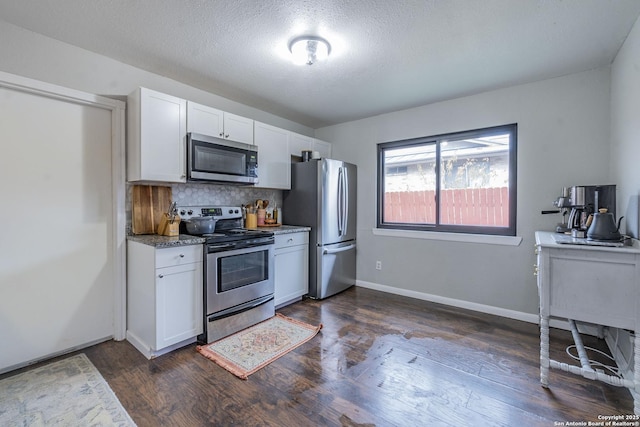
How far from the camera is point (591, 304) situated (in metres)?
1.71

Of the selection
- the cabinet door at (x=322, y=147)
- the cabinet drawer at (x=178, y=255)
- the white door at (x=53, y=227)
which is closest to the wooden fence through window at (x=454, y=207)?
the cabinet door at (x=322, y=147)

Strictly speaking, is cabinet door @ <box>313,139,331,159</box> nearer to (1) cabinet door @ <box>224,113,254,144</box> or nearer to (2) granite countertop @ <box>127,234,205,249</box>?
(1) cabinet door @ <box>224,113,254,144</box>

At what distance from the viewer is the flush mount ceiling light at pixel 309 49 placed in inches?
85.2

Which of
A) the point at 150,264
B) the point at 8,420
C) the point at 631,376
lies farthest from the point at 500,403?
the point at 8,420

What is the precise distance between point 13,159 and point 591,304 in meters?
4.03

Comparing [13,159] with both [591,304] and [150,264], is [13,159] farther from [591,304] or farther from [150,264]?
[591,304]

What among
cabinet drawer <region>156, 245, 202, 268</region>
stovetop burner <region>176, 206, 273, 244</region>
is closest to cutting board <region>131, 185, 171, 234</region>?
stovetop burner <region>176, 206, 273, 244</region>

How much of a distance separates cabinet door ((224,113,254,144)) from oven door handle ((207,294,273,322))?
174 centimetres

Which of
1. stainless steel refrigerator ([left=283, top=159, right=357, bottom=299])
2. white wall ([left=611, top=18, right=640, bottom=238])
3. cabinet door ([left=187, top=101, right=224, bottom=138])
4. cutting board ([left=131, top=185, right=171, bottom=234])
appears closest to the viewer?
white wall ([left=611, top=18, right=640, bottom=238])

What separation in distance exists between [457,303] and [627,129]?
2227mm

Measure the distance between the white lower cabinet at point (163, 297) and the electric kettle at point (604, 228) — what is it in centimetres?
290

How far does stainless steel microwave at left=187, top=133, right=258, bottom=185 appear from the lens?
2684 mm

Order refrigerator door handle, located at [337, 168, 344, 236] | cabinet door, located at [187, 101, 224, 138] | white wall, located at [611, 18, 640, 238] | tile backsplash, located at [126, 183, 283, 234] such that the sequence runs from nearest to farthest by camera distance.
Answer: white wall, located at [611, 18, 640, 238]
cabinet door, located at [187, 101, 224, 138]
tile backsplash, located at [126, 183, 283, 234]
refrigerator door handle, located at [337, 168, 344, 236]

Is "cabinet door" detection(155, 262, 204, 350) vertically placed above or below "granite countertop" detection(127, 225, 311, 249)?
below
